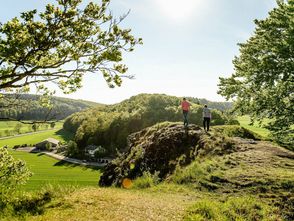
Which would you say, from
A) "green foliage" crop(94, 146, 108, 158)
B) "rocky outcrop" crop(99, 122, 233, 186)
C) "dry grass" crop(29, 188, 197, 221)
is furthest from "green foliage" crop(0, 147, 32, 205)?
"green foliage" crop(94, 146, 108, 158)

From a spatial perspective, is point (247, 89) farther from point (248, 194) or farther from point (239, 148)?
point (248, 194)

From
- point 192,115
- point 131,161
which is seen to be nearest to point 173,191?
point 131,161

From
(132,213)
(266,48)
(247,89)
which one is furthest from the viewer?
(247,89)

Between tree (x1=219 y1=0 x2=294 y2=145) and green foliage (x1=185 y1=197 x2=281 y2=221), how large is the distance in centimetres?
1079

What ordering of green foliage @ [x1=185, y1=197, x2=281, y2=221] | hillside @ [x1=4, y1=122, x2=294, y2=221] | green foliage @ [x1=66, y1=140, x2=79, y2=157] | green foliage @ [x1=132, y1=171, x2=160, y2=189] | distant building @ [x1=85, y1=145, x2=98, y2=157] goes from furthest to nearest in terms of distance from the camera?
green foliage @ [x1=66, y1=140, x2=79, y2=157]
distant building @ [x1=85, y1=145, x2=98, y2=157]
green foliage @ [x1=132, y1=171, x2=160, y2=189]
hillside @ [x1=4, y1=122, x2=294, y2=221]
green foliage @ [x1=185, y1=197, x2=281, y2=221]

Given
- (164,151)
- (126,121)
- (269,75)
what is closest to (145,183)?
(164,151)

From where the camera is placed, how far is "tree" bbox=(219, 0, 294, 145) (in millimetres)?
20953

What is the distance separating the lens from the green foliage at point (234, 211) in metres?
11.1

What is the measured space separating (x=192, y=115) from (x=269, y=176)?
3546 inches

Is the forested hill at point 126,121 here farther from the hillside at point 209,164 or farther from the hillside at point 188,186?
the hillside at point 188,186

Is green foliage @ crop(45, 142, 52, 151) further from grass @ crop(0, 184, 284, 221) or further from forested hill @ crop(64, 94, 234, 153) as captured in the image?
grass @ crop(0, 184, 284, 221)

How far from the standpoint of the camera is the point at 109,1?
14.3m

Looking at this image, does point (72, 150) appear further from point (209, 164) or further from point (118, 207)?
point (118, 207)

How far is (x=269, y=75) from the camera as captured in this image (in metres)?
22.6
